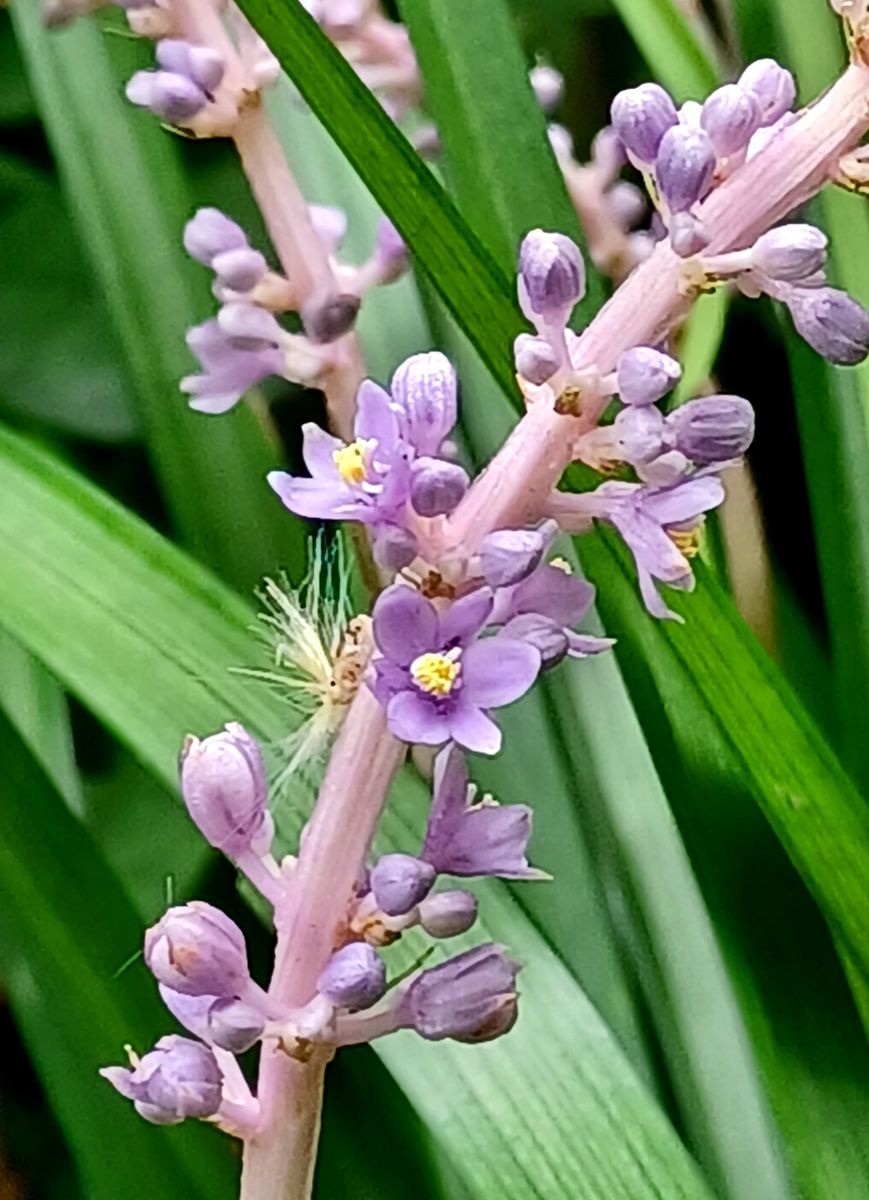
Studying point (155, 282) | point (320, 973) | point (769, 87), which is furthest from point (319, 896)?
point (155, 282)

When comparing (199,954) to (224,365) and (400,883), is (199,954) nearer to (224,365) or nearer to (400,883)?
(400,883)

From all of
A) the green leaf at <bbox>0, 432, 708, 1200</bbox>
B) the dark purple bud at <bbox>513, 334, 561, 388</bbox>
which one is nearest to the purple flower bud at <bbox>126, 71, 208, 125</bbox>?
the green leaf at <bbox>0, 432, 708, 1200</bbox>

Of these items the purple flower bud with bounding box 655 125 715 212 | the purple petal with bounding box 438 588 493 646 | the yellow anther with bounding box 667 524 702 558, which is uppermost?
the purple flower bud with bounding box 655 125 715 212

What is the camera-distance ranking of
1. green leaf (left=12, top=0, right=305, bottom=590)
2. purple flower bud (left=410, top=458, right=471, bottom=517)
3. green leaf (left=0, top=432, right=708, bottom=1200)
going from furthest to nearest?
1. green leaf (left=12, top=0, right=305, bottom=590)
2. green leaf (left=0, top=432, right=708, bottom=1200)
3. purple flower bud (left=410, top=458, right=471, bottom=517)

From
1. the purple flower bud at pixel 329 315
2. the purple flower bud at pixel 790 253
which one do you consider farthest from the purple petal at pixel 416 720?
the purple flower bud at pixel 329 315

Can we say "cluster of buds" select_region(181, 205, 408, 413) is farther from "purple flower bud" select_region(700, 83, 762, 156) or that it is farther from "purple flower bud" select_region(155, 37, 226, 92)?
"purple flower bud" select_region(700, 83, 762, 156)
